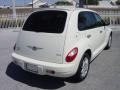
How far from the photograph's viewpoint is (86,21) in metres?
5.15

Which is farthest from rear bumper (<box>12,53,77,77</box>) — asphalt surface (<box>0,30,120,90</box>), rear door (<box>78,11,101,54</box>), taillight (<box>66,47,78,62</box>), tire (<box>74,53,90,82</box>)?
rear door (<box>78,11,101,54</box>)

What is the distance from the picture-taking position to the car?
4227mm

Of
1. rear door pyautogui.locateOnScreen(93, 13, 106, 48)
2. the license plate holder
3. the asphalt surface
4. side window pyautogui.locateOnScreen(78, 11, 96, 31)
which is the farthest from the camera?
rear door pyautogui.locateOnScreen(93, 13, 106, 48)

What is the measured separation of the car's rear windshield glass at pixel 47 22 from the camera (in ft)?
14.5

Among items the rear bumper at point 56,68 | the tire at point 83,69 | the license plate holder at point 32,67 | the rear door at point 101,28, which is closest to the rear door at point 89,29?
the rear door at point 101,28

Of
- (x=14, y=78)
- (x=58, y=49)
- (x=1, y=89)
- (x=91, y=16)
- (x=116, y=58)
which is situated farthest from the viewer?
(x=116, y=58)

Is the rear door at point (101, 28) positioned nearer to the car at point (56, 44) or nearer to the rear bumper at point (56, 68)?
the car at point (56, 44)

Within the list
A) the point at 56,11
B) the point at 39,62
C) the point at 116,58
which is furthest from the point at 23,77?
the point at 116,58

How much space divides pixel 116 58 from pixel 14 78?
3.38 meters

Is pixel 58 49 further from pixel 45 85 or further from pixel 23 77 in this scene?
pixel 23 77

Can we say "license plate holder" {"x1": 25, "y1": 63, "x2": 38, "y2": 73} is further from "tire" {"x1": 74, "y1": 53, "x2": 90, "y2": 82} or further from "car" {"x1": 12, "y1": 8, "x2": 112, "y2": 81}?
"tire" {"x1": 74, "y1": 53, "x2": 90, "y2": 82}

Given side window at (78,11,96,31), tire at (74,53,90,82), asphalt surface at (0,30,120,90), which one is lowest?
asphalt surface at (0,30,120,90)

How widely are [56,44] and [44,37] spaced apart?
0.34 metres

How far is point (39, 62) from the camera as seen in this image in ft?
14.3
